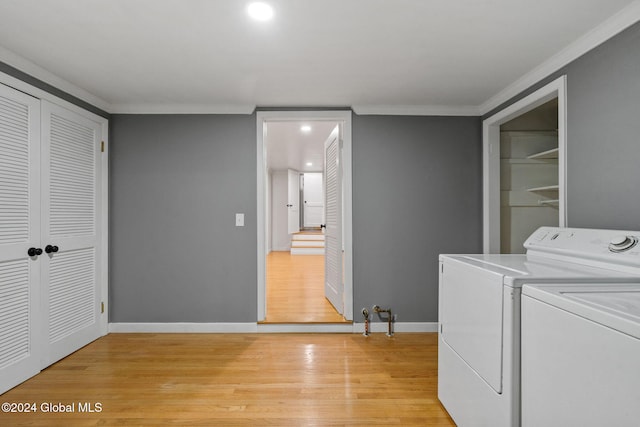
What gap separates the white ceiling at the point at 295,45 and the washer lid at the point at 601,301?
1350mm

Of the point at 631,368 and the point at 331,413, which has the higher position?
the point at 631,368

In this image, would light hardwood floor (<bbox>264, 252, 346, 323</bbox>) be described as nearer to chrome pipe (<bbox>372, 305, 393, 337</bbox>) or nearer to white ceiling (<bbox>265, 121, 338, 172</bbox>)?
chrome pipe (<bbox>372, 305, 393, 337</bbox>)

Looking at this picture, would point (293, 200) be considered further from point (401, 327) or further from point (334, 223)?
point (401, 327)

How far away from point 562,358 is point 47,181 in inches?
124

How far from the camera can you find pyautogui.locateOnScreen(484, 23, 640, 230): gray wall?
172 cm

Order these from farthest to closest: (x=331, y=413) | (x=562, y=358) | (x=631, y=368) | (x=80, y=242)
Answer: (x=80, y=242)
(x=331, y=413)
(x=562, y=358)
(x=631, y=368)

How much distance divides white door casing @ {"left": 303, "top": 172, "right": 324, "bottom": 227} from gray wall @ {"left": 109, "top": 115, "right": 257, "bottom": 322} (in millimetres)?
6710

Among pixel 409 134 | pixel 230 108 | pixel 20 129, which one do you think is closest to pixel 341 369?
pixel 409 134

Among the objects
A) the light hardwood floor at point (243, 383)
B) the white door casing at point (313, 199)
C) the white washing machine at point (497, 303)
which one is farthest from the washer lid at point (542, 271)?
the white door casing at point (313, 199)

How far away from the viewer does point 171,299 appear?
3.21 meters

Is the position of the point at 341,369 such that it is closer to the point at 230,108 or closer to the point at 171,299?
the point at 171,299

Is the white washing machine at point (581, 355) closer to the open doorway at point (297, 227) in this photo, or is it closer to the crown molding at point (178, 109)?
the open doorway at point (297, 227)

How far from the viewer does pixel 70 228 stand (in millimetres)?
2703

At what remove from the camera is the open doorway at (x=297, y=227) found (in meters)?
3.23
